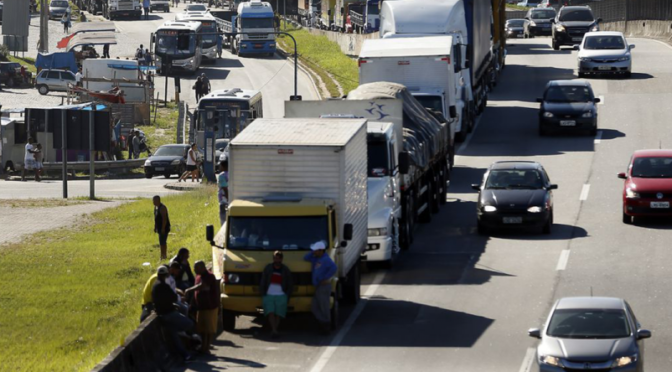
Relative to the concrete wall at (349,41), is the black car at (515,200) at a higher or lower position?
lower

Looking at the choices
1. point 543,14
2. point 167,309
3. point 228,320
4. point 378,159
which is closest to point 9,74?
point 543,14

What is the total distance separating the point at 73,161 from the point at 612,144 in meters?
23.8

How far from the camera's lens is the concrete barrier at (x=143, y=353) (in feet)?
54.6

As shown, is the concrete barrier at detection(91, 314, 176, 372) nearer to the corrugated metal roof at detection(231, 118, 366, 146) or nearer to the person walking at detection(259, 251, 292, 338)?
the person walking at detection(259, 251, 292, 338)

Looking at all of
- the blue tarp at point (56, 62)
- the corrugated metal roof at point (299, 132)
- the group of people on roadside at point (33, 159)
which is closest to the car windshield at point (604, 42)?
the group of people on roadside at point (33, 159)

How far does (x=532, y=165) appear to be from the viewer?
30156mm

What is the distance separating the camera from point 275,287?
1998cm

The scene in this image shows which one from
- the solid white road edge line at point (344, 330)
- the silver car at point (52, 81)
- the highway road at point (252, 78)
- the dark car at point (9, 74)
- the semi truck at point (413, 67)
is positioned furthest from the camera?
the dark car at point (9, 74)

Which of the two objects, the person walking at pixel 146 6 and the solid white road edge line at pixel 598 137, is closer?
the solid white road edge line at pixel 598 137

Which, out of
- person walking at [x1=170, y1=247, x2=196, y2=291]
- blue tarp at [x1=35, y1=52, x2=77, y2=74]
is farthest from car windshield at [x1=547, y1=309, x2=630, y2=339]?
blue tarp at [x1=35, y1=52, x2=77, y2=74]

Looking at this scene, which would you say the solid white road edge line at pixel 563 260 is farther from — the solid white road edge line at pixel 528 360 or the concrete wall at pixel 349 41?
the concrete wall at pixel 349 41

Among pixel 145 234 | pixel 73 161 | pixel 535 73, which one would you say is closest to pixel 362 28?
pixel 535 73

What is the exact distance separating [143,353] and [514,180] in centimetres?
1370

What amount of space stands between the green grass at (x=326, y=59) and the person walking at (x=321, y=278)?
4232cm
